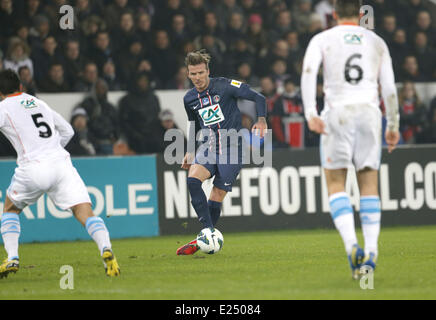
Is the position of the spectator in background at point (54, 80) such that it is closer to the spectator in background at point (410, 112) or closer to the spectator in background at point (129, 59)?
the spectator in background at point (129, 59)

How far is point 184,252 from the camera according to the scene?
349 inches

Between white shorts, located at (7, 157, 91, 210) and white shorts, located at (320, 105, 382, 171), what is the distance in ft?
7.55

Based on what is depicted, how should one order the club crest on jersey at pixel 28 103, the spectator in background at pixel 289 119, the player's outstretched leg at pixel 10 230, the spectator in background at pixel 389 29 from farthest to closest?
the spectator in background at pixel 389 29, the spectator in background at pixel 289 119, the player's outstretched leg at pixel 10 230, the club crest on jersey at pixel 28 103

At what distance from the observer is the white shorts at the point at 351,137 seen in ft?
20.1

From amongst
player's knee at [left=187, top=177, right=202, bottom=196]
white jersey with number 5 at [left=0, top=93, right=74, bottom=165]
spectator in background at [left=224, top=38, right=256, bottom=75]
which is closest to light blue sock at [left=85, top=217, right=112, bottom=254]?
white jersey with number 5 at [left=0, top=93, right=74, bottom=165]

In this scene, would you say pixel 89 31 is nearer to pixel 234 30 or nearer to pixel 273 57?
pixel 234 30

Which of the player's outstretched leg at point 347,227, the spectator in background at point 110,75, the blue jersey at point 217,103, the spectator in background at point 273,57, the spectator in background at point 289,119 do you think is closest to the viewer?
the player's outstretched leg at point 347,227

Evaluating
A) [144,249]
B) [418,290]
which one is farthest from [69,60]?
[418,290]

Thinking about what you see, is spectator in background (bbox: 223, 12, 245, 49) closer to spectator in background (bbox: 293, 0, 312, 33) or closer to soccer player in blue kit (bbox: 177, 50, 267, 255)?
spectator in background (bbox: 293, 0, 312, 33)

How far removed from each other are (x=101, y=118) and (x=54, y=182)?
569 cm

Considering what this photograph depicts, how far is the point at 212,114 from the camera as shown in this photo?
8.91 meters

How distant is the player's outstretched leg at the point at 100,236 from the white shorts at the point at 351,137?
2059 millimetres

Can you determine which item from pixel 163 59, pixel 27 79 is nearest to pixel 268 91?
pixel 163 59

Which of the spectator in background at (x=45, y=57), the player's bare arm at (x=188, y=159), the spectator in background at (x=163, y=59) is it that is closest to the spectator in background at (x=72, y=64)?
the spectator in background at (x=45, y=57)
